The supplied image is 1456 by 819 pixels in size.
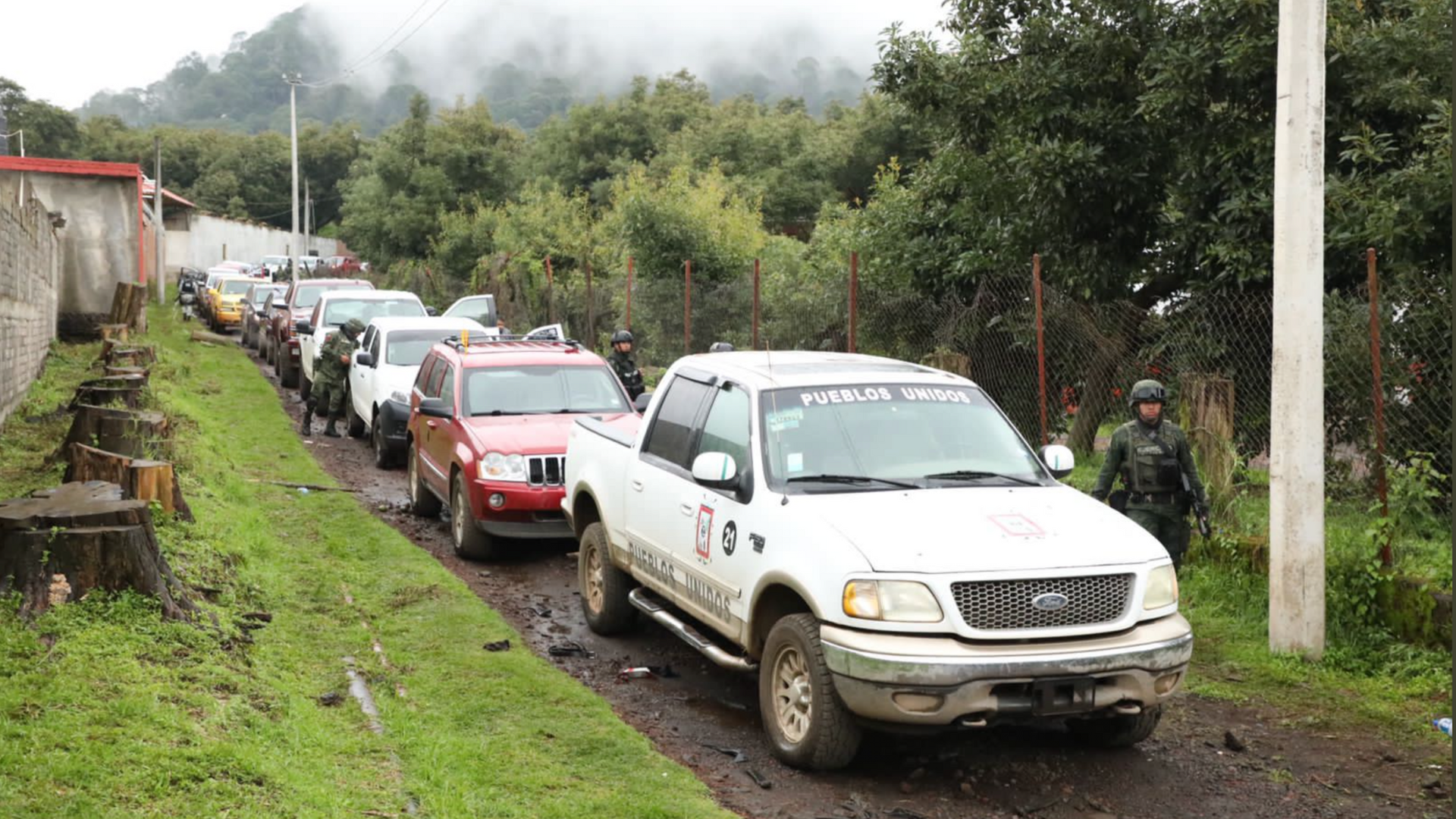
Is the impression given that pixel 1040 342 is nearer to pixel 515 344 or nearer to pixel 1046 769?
pixel 515 344

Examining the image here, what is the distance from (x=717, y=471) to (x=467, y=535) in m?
4.49

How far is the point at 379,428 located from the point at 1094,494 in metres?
9.29

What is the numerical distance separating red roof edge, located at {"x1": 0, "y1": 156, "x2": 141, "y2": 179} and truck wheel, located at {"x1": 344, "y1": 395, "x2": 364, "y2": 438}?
1416 cm

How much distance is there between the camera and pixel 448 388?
39.7 ft

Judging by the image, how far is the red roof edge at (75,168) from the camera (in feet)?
94.3

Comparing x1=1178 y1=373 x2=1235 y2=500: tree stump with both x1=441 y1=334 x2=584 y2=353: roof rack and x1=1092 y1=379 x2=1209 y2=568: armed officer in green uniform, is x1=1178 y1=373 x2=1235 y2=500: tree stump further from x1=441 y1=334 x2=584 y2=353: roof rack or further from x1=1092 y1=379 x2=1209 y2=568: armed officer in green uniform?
x1=441 y1=334 x2=584 y2=353: roof rack

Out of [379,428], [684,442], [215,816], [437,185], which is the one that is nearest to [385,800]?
[215,816]

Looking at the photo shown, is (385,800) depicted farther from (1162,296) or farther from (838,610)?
(1162,296)

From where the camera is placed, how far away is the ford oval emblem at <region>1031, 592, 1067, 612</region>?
222 inches

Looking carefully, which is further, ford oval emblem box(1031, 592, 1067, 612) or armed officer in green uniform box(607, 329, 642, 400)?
armed officer in green uniform box(607, 329, 642, 400)

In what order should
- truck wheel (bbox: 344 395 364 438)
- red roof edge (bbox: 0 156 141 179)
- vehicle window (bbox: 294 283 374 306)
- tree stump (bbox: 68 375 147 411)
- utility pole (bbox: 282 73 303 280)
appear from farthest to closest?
1. utility pole (bbox: 282 73 303 280)
2. red roof edge (bbox: 0 156 141 179)
3. vehicle window (bbox: 294 283 374 306)
4. truck wheel (bbox: 344 395 364 438)
5. tree stump (bbox: 68 375 147 411)

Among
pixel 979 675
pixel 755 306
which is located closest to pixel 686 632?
pixel 979 675

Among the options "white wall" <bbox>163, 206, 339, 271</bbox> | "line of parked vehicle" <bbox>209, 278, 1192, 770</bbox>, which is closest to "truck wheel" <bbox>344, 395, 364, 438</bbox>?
Result: "line of parked vehicle" <bbox>209, 278, 1192, 770</bbox>

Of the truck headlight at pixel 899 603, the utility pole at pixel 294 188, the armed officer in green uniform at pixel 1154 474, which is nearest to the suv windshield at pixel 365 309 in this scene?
the armed officer in green uniform at pixel 1154 474
